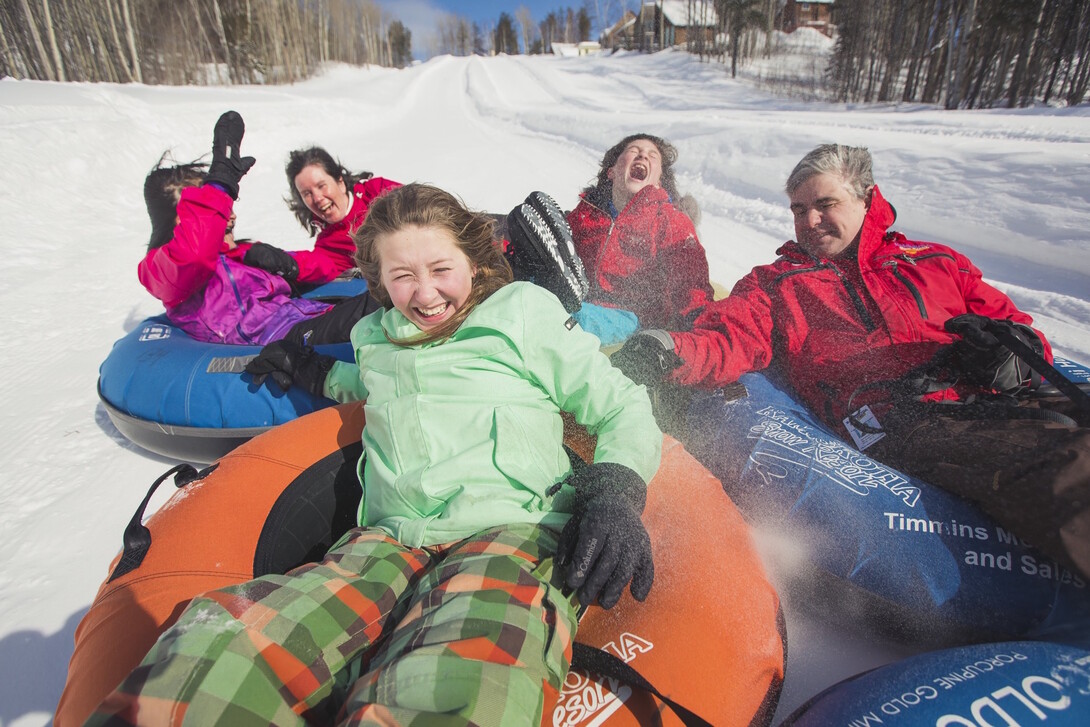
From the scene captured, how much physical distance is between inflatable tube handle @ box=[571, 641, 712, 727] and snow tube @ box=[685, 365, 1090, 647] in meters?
0.63

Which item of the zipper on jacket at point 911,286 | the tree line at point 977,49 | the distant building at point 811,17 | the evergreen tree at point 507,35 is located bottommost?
the zipper on jacket at point 911,286

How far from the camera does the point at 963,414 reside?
1.58m

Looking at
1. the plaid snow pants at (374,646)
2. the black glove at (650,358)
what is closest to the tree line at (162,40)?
the black glove at (650,358)

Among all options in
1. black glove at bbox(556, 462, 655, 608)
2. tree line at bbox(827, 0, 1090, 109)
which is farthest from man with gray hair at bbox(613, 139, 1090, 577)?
tree line at bbox(827, 0, 1090, 109)

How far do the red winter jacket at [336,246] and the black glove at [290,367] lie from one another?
4.23 feet

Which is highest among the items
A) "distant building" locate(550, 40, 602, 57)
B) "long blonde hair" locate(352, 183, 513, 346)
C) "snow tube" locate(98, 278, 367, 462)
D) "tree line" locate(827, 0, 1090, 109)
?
"distant building" locate(550, 40, 602, 57)

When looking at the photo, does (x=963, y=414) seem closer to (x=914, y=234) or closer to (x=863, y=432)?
(x=863, y=432)

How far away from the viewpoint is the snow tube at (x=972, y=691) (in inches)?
34.4

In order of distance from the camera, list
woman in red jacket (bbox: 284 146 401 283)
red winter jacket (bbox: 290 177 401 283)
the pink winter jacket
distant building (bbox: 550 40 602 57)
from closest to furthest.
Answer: the pink winter jacket → woman in red jacket (bbox: 284 146 401 283) → red winter jacket (bbox: 290 177 401 283) → distant building (bbox: 550 40 602 57)

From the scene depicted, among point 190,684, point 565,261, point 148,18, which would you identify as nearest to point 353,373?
point 565,261

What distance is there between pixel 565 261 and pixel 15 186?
6.77 m

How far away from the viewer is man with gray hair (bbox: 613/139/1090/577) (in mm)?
1573

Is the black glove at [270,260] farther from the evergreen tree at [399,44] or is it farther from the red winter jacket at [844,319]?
the evergreen tree at [399,44]

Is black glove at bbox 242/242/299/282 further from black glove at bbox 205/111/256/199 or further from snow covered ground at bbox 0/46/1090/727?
snow covered ground at bbox 0/46/1090/727
